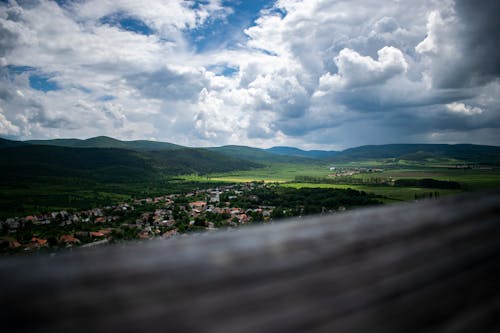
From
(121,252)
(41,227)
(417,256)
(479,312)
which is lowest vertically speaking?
(41,227)

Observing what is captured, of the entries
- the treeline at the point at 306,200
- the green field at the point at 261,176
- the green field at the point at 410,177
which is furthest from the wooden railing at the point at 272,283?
the green field at the point at 261,176

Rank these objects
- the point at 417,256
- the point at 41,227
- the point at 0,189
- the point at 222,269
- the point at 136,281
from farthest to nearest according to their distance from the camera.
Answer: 1. the point at 0,189
2. the point at 41,227
3. the point at 417,256
4. the point at 222,269
5. the point at 136,281

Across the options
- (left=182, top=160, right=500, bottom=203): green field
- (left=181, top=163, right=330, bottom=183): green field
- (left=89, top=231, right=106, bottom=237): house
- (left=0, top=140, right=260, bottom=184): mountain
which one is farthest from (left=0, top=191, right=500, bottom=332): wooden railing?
(left=0, top=140, right=260, bottom=184): mountain

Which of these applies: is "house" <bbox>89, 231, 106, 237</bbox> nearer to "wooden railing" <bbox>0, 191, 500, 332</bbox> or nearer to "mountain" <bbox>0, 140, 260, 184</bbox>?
"wooden railing" <bbox>0, 191, 500, 332</bbox>

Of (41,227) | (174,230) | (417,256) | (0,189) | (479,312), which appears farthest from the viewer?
(0,189)

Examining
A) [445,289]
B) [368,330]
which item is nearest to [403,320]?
[368,330]

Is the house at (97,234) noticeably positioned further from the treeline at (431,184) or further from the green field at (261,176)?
Result: the green field at (261,176)

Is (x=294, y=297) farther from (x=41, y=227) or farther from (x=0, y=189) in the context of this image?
(x=0, y=189)

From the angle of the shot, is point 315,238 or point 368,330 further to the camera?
point 315,238
